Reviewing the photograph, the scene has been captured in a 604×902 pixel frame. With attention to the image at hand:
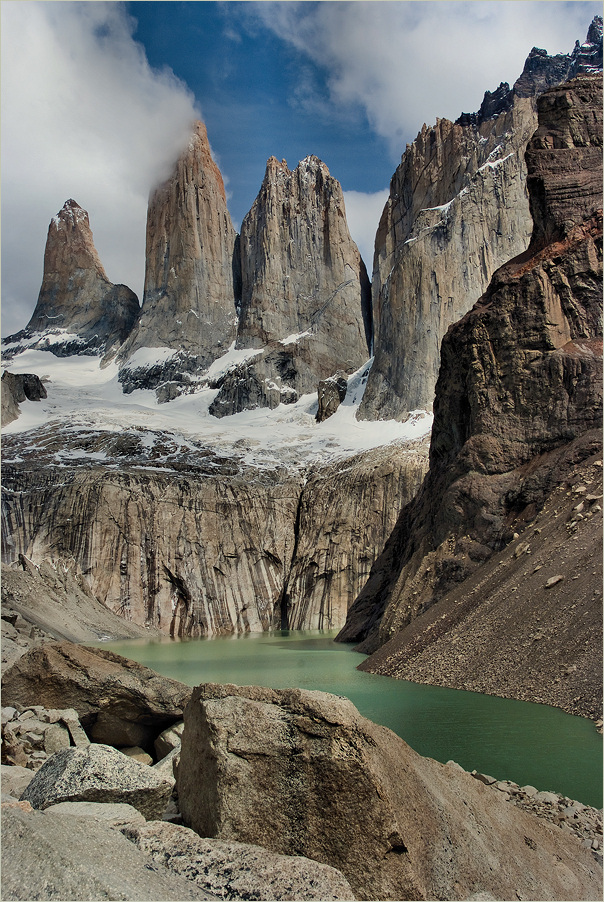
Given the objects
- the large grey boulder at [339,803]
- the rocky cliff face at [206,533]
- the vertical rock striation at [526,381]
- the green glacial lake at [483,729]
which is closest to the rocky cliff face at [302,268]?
the rocky cliff face at [206,533]

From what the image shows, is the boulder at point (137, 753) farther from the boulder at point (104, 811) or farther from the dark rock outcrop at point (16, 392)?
the dark rock outcrop at point (16, 392)

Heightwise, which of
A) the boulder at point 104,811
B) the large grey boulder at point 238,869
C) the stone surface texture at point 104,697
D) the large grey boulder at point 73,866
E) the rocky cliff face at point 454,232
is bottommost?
the stone surface texture at point 104,697

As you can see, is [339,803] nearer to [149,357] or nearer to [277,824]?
[277,824]

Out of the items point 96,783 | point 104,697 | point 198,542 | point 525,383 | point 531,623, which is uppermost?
point 525,383

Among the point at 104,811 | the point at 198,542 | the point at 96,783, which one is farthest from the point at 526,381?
the point at 198,542

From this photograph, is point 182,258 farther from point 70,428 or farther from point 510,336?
point 510,336

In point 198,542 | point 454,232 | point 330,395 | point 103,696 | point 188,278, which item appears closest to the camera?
point 103,696
